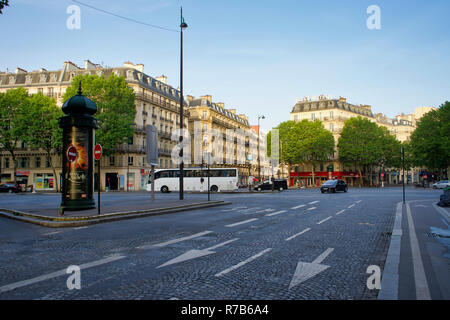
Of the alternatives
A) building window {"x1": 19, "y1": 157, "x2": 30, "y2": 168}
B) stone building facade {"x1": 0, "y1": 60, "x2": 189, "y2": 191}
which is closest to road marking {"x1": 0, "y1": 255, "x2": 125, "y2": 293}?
stone building facade {"x1": 0, "y1": 60, "x2": 189, "y2": 191}

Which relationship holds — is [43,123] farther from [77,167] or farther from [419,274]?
[419,274]

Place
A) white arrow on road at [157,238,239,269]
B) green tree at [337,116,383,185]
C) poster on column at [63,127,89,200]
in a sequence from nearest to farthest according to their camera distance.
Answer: white arrow on road at [157,238,239,269]
poster on column at [63,127,89,200]
green tree at [337,116,383,185]

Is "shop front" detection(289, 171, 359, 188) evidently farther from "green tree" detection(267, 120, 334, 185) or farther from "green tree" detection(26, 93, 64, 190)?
"green tree" detection(26, 93, 64, 190)

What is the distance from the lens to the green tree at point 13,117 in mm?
49625

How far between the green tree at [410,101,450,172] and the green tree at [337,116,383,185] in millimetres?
13787

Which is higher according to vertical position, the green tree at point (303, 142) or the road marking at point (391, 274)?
the green tree at point (303, 142)

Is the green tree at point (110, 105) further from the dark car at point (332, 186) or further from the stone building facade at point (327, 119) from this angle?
the stone building facade at point (327, 119)

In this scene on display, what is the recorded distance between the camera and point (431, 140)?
2292 inches

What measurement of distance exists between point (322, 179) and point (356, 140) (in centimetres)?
1365

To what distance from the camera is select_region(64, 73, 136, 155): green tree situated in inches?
1882

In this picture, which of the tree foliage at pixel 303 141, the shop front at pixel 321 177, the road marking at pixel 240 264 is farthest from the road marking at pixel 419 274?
the shop front at pixel 321 177

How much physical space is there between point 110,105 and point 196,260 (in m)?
45.4

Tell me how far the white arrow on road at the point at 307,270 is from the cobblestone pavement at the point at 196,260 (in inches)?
0.6

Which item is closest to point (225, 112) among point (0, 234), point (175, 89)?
point (175, 89)
